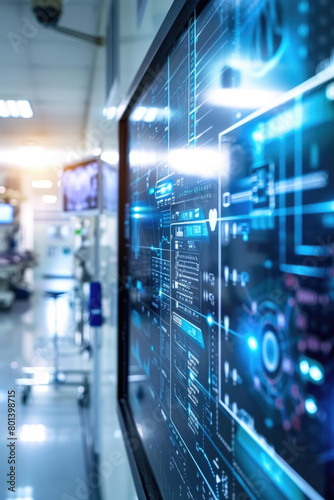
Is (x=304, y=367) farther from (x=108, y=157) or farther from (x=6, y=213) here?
(x=6, y=213)

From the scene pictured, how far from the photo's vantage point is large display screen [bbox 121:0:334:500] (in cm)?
35

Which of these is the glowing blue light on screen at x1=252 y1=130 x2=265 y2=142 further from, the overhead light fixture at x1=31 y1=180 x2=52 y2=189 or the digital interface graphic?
the overhead light fixture at x1=31 y1=180 x2=52 y2=189

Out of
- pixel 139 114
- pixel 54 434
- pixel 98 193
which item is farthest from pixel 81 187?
pixel 139 114

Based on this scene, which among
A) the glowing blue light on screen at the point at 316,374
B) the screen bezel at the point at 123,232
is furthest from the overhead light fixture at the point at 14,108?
the glowing blue light on screen at the point at 316,374

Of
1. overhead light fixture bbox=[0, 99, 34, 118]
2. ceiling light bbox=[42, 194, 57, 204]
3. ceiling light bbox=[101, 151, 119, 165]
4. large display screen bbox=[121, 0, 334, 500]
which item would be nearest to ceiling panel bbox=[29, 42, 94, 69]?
ceiling light bbox=[101, 151, 119, 165]

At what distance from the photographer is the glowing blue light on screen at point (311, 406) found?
349 mm

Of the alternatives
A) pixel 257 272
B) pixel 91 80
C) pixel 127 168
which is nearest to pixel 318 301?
pixel 257 272

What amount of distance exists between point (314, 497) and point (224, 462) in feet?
0.71

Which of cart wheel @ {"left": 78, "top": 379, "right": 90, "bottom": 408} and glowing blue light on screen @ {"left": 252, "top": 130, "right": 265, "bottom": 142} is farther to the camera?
cart wheel @ {"left": 78, "top": 379, "right": 90, "bottom": 408}

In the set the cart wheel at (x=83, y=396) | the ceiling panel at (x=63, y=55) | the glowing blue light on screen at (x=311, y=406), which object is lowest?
the cart wheel at (x=83, y=396)

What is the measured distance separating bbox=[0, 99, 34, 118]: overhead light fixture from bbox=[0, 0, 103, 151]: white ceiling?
32mm

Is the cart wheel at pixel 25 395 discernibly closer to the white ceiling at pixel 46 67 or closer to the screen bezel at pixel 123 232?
the white ceiling at pixel 46 67

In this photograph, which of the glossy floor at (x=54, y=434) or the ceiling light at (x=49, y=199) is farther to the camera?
the ceiling light at (x=49, y=199)

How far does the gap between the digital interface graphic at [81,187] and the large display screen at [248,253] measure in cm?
184
